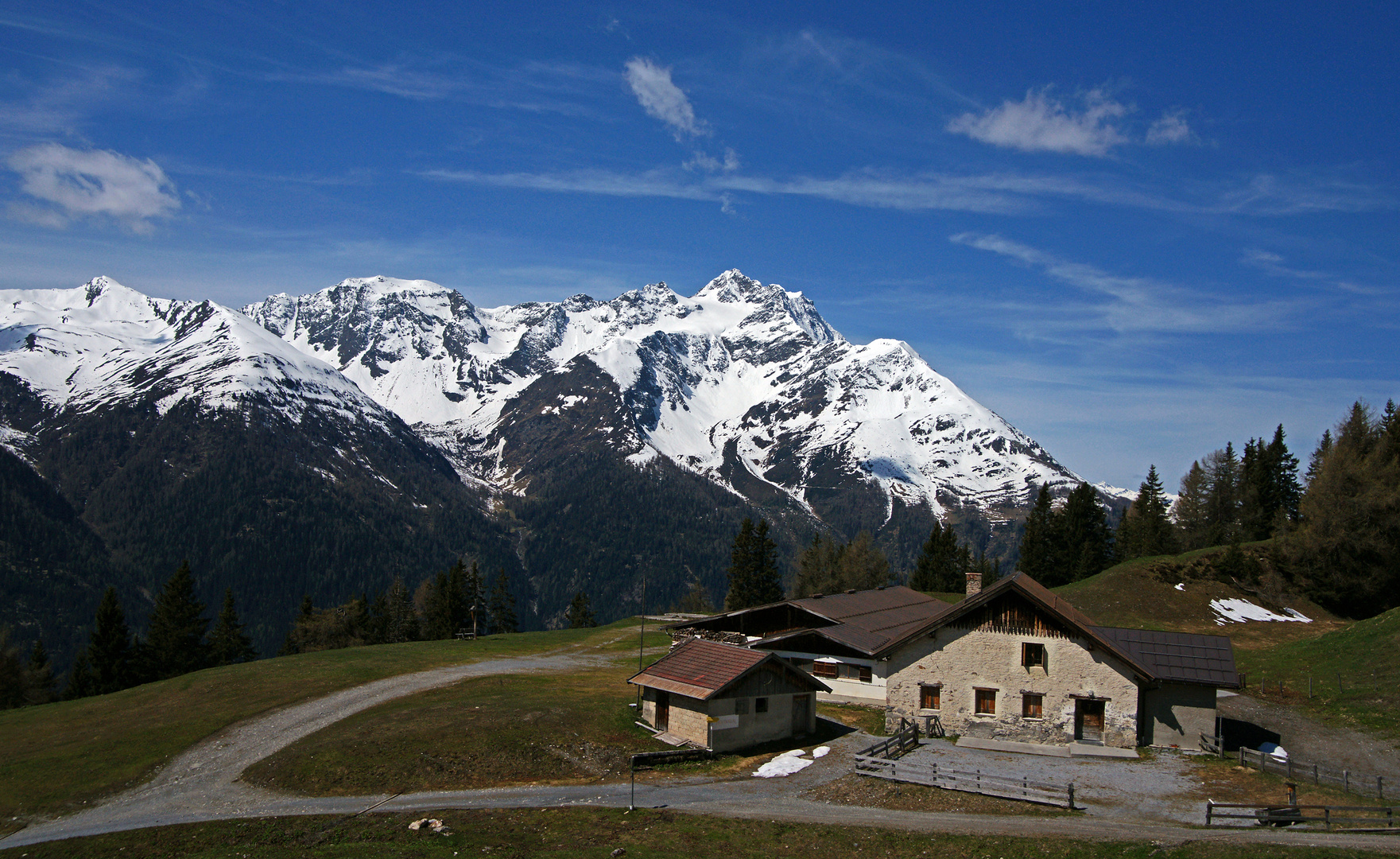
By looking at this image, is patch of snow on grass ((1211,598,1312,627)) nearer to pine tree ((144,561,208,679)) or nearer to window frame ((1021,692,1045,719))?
window frame ((1021,692,1045,719))

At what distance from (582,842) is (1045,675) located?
2432 centimetres

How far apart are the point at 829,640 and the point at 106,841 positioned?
39.5 metres

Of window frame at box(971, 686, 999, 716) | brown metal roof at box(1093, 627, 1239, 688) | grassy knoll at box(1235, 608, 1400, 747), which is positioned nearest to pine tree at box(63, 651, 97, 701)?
window frame at box(971, 686, 999, 716)

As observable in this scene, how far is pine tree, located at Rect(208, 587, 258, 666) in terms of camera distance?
90.5 metres

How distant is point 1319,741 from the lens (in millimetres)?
40438

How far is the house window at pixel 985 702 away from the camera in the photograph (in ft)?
135

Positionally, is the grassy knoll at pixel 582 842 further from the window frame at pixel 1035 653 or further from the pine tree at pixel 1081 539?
the pine tree at pixel 1081 539

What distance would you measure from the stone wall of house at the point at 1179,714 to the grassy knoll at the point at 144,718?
47.2m

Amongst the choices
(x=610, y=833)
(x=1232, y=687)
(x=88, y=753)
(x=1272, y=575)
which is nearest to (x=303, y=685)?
(x=88, y=753)

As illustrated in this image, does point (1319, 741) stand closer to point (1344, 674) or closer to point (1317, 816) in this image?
point (1344, 674)

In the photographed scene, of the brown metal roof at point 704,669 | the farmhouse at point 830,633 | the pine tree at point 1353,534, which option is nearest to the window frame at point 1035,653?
the farmhouse at point 830,633

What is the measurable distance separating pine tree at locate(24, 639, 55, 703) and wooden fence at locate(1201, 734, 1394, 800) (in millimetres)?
99851

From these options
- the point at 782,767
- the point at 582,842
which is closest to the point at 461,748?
the point at 582,842

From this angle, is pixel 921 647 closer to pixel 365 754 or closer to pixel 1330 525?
pixel 365 754
